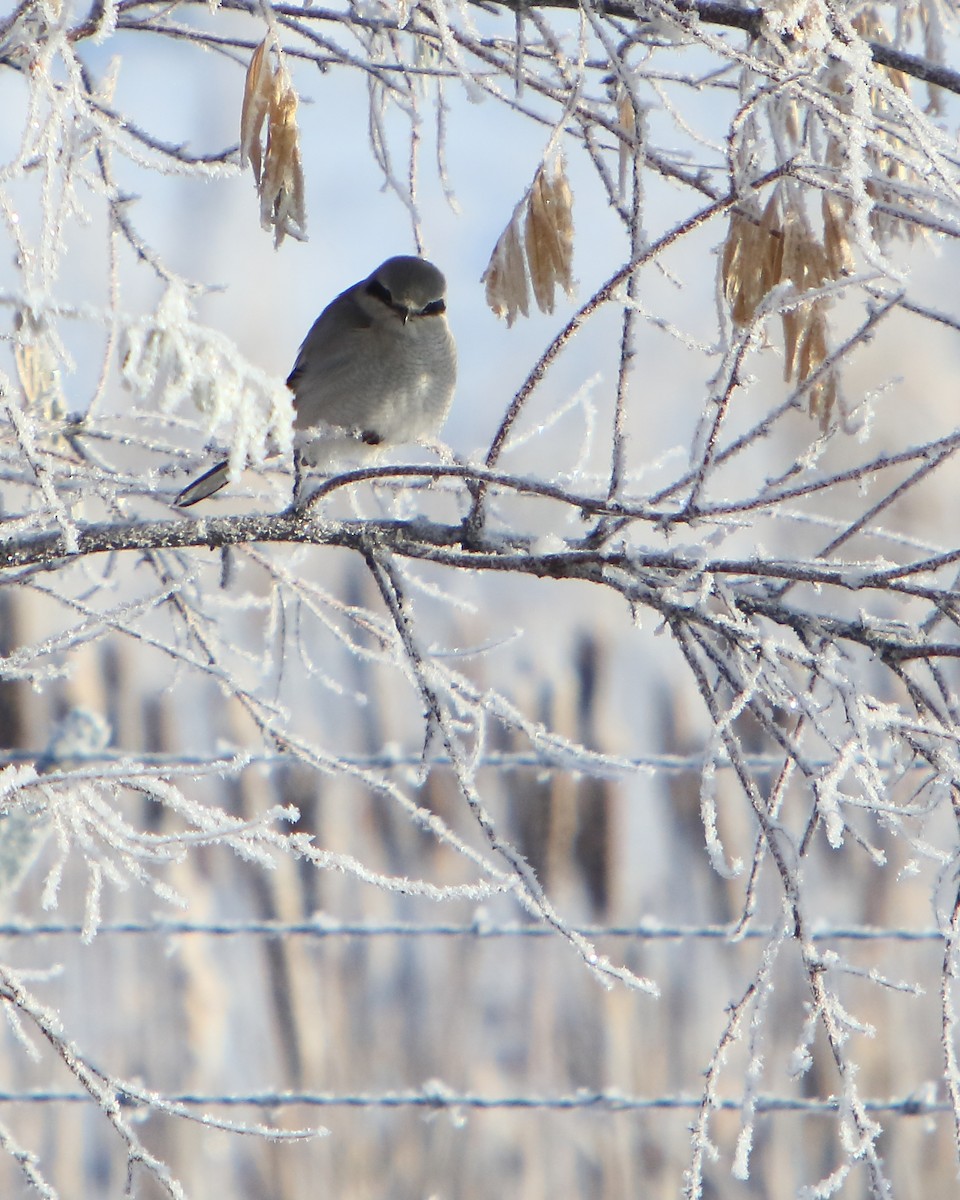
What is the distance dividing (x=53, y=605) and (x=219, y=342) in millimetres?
4297

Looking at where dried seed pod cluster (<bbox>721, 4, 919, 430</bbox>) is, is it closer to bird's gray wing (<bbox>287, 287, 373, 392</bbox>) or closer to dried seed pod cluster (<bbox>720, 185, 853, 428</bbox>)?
dried seed pod cluster (<bbox>720, 185, 853, 428</bbox>)

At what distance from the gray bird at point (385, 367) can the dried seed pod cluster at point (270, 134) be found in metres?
1.45

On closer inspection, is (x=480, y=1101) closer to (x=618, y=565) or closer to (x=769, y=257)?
(x=618, y=565)

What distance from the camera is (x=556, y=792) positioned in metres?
4.63

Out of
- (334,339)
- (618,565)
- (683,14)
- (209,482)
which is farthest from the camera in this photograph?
(334,339)

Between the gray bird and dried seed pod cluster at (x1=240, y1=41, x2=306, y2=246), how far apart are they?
1.45 meters

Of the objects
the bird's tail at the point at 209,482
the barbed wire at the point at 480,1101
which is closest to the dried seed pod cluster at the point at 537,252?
the bird's tail at the point at 209,482

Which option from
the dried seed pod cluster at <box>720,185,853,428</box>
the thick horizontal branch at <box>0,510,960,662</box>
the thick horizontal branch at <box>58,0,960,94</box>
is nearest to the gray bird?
the thick horizontal branch at <box>58,0,960,94</box>

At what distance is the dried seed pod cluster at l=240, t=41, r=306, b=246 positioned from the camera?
1.89m

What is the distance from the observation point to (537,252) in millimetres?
1975

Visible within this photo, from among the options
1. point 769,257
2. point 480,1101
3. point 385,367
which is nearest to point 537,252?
point 769,257

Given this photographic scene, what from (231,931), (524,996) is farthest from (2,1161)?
(524,996)

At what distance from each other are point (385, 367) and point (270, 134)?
1.54m

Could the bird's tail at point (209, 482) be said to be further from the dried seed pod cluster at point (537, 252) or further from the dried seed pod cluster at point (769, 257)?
the dried seed pod cluster at point (769, 257)
